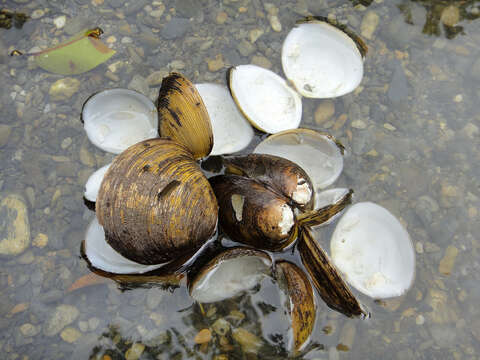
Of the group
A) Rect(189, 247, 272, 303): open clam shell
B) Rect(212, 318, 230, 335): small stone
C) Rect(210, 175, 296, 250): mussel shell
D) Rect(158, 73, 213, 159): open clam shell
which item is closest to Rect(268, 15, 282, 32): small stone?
Rect(158, 73, 213, 159): open clam shell

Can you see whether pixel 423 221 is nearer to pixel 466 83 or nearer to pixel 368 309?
pixel 368 309

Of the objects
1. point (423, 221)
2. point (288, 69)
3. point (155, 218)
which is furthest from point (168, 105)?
point (423, 221)

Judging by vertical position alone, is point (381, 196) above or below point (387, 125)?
below

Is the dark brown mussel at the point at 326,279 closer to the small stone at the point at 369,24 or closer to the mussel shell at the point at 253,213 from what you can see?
the mussel shell at the point at 253,213

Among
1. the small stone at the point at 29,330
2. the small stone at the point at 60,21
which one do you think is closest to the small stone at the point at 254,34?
the small stone at the point at 60,21

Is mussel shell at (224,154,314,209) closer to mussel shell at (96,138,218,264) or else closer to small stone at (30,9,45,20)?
mussel shell at (96,138,218,264)

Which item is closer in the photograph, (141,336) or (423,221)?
(141,336)
